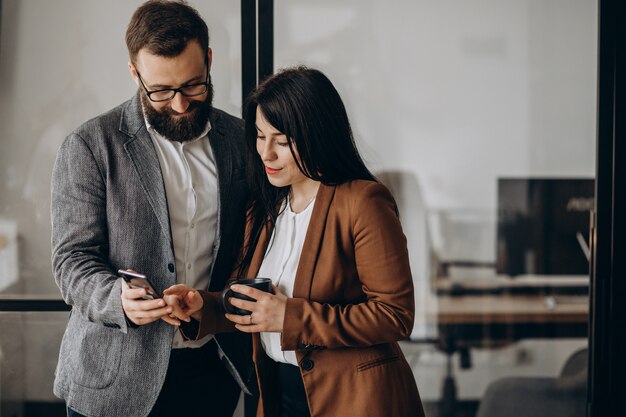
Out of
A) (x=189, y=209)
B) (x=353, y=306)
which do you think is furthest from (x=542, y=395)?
(x=189, y=209)

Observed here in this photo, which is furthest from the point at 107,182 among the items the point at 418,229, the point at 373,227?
the point at 418,229

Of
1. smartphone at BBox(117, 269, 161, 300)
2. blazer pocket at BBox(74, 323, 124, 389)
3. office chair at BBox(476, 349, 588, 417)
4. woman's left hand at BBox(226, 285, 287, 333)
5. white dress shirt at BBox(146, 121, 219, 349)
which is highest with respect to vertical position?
white dress shirt at BBox(146, 121, 219, 349)

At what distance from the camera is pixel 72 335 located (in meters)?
1.87

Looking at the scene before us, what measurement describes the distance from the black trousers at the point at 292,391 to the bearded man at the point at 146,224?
23cm

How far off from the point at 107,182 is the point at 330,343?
721mm

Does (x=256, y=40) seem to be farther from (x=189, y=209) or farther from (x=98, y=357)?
(x=98, y=357)

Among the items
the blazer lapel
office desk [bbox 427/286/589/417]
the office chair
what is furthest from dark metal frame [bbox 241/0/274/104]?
A: the office chair

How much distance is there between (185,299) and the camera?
1679 mm

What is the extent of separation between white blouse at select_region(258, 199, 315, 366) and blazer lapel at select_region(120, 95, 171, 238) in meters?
0.28

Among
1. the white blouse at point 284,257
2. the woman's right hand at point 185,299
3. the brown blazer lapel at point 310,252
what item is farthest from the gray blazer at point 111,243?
the brown blazer lapel at point 310,252

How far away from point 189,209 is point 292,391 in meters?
0.57

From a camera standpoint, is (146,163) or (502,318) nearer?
(146,163)

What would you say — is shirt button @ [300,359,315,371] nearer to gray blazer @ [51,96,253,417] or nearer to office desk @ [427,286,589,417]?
gray blazer @ [51,96,253,417]

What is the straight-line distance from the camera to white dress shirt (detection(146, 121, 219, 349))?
1.86 m
